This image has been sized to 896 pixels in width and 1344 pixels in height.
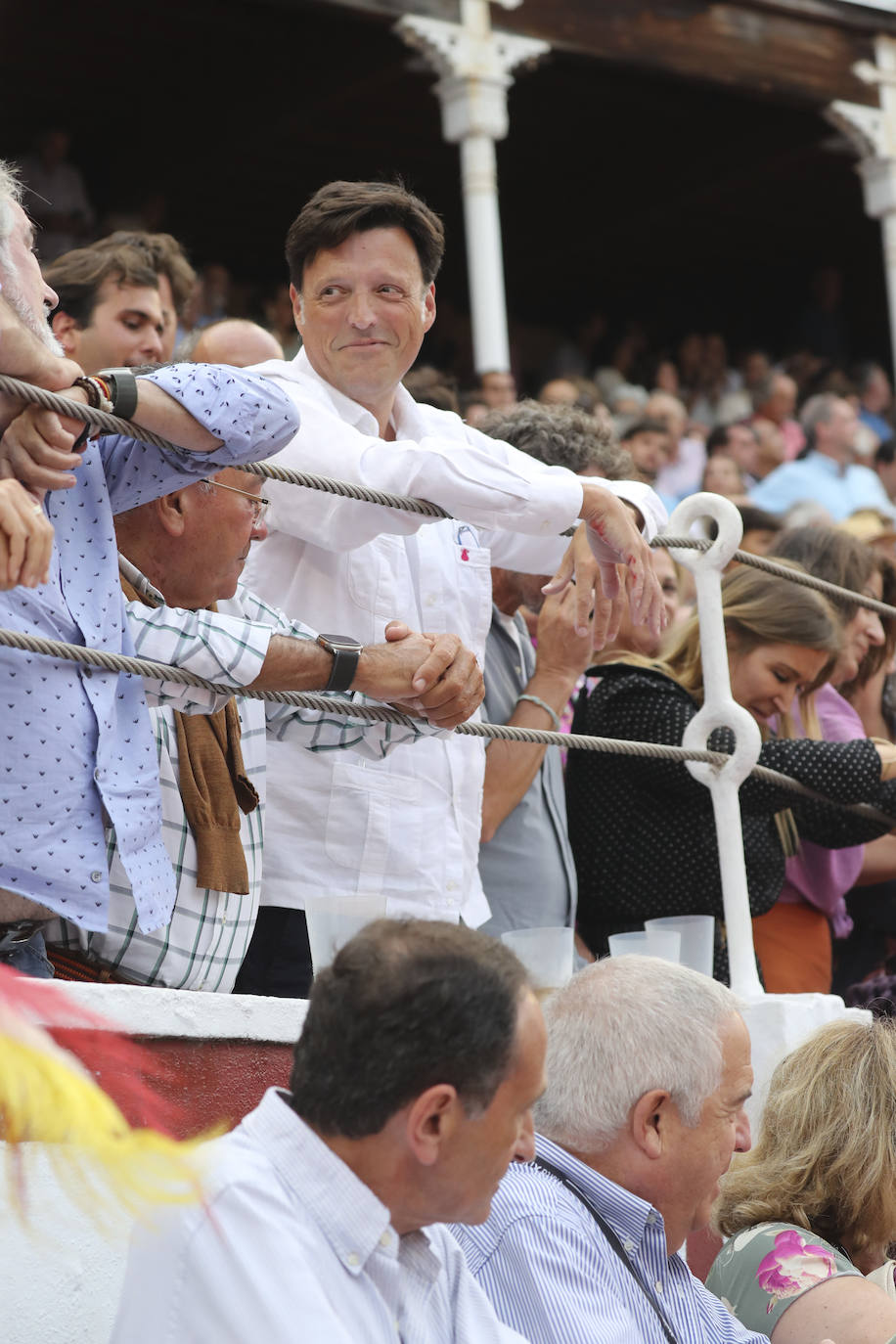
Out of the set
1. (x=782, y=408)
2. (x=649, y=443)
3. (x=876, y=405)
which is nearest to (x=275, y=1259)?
(x=649, y=443)

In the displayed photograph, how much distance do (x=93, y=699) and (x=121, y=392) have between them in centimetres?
41

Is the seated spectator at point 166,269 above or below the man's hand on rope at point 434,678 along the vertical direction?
above

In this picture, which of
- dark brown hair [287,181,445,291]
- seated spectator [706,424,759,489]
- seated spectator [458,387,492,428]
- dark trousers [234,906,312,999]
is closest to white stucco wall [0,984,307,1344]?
dark trousers [234,906,312,999]

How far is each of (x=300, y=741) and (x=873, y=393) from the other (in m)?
10.8

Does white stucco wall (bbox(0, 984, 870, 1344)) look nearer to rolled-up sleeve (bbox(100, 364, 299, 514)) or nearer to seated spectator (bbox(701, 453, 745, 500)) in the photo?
rolled-up sleeve (bbox(100, 364, 299, 514))

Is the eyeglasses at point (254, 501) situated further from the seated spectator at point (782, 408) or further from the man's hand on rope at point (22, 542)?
the seated spectator at point (782, 408)

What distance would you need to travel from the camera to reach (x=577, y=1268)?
2.41 metres

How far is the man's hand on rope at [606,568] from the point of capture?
3.18m

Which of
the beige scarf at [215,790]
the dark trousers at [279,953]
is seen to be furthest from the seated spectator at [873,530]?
the beige scarf at [215,790]

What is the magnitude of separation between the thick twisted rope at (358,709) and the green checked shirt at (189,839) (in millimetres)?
37

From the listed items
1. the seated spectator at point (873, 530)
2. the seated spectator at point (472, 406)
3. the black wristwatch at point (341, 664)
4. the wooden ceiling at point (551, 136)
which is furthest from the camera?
the wooden ceiling at point (551, 136)

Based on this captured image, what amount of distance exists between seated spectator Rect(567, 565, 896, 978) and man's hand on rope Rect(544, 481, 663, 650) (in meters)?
0.51

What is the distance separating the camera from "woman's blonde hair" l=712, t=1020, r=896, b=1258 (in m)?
2.87

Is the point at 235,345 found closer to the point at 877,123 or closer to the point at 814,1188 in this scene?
the point at 814,1188
